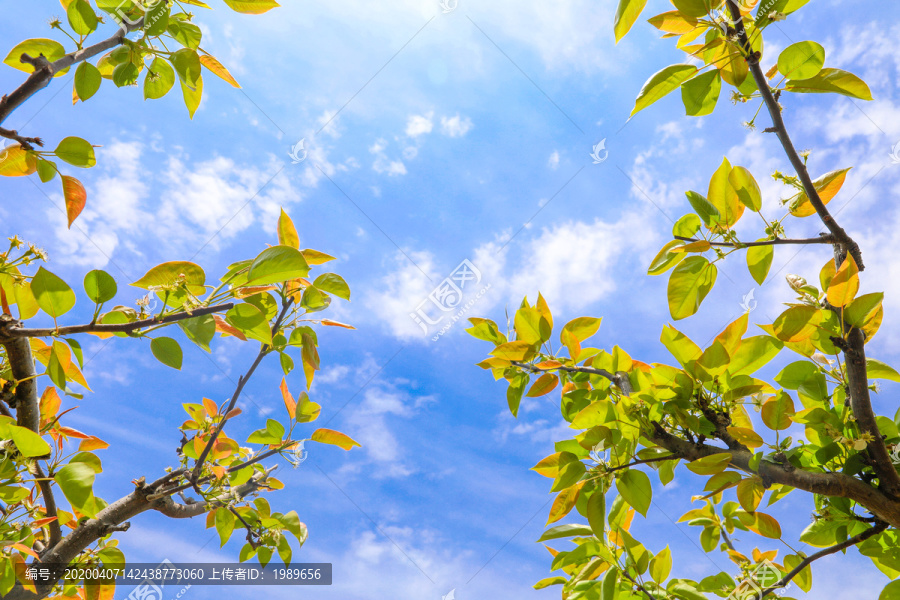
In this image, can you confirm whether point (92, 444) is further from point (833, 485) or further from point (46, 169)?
point (833, 485)

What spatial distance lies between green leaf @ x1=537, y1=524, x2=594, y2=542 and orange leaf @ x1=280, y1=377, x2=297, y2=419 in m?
0.83

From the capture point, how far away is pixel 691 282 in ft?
3.45

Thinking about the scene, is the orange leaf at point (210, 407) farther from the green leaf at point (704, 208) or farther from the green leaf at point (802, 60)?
the green leaf at point (802, 60)

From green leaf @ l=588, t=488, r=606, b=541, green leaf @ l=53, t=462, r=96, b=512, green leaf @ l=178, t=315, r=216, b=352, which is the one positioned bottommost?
green leaf @ l=588, t=488, r=606, b=541

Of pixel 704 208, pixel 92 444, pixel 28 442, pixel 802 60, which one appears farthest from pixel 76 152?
pixel 802 60

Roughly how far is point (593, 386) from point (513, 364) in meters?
0.27

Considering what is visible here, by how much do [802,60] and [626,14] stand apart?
361 mm

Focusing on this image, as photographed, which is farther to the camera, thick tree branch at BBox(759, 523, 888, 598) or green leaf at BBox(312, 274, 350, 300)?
green leaf at BBox(312, 274, 350, 300)

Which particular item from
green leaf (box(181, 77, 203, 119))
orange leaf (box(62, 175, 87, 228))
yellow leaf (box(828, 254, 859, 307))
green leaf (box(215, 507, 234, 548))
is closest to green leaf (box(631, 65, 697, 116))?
yellow leaf (box(828, 254, 859, 307))

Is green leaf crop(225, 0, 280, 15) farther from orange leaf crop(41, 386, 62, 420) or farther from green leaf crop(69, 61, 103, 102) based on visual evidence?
orange leaf crop(41, 386, 62, 420)

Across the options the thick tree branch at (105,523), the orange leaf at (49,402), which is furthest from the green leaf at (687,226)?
the orange leaf at (49,402)

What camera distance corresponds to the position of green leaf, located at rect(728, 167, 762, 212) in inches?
39.8

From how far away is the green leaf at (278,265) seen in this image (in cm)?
92

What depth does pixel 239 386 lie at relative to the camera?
3.68ft
